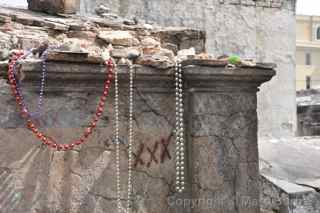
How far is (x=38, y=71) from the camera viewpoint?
8.96ft

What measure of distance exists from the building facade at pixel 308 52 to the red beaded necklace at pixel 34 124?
3028cm

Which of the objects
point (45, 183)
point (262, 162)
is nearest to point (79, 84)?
point (45, 183)

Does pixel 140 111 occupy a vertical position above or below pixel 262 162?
above

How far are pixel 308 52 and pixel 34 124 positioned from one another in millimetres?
32735

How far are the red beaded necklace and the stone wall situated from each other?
5.79 metres

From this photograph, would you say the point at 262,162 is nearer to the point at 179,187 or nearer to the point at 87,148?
the point at 179,187

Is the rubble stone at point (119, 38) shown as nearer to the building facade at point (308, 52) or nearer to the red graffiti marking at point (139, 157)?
the red graffiti marking at point (139, 157)

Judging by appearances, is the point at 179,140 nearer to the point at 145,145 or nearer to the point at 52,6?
the point at 145,145

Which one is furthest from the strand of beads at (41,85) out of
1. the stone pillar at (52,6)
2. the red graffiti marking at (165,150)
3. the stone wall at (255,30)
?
the stone wall at (255,30)

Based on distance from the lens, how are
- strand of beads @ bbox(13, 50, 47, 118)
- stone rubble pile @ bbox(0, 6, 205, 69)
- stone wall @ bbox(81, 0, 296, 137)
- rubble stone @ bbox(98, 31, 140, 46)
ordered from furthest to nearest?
stone wall @ bbox(81, 0, 296, 137) → rubble stone @ bbox(98, 31, 140, 46) → stone rubble pile @ bbox(0, 6, 205, 69) → strand of beads @ bbox(13, 50, 47, 118)

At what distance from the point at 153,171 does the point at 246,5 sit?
23.5ft

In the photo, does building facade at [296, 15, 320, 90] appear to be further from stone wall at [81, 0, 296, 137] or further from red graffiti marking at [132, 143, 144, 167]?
red graffiti marking at [132, 143, 144, 167]

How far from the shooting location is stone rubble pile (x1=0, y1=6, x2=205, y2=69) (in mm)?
3096

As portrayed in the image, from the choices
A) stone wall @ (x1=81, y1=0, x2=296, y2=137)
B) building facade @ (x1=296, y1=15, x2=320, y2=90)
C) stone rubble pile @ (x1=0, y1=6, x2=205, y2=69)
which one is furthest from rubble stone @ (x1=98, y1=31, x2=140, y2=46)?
building facade @ (x1=296, y1=15, x2=320, y2=90)
